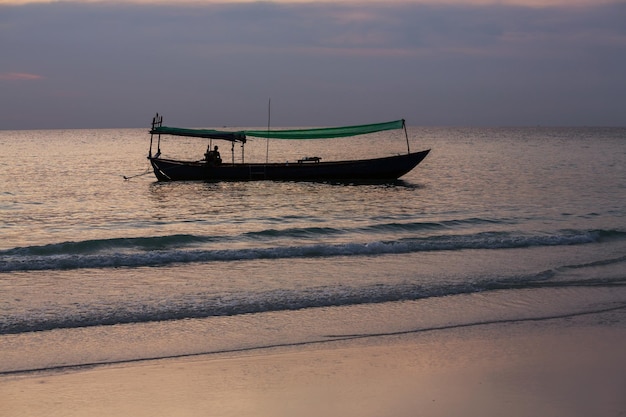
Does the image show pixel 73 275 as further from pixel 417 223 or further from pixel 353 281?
pixel 417 223

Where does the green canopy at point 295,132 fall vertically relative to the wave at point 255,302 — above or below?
above

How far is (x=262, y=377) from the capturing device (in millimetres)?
7434

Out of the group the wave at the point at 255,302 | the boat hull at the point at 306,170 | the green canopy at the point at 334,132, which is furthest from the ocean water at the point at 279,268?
the green canopy at the point at 334,132

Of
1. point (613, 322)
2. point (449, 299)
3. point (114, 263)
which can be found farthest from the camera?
point (114, 263)

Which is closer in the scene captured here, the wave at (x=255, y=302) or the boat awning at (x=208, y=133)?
the wave at (x=255, y=302)

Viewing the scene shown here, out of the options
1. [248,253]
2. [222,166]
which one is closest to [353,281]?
[248,253]

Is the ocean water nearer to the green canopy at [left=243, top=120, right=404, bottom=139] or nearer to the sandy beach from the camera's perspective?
the sandy beach

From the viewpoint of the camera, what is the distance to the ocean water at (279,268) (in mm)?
9188

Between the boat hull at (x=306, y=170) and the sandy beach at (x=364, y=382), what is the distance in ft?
76.0

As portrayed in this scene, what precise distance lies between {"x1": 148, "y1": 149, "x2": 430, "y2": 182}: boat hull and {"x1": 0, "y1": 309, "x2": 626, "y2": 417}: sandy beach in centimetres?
2315

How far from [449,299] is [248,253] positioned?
18.8 ft

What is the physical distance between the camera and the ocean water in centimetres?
919

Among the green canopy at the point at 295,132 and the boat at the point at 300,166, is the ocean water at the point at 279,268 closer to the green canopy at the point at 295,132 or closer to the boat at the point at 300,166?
the boat at the point at 300,166

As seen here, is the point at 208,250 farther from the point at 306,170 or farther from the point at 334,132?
the point at 334,132
